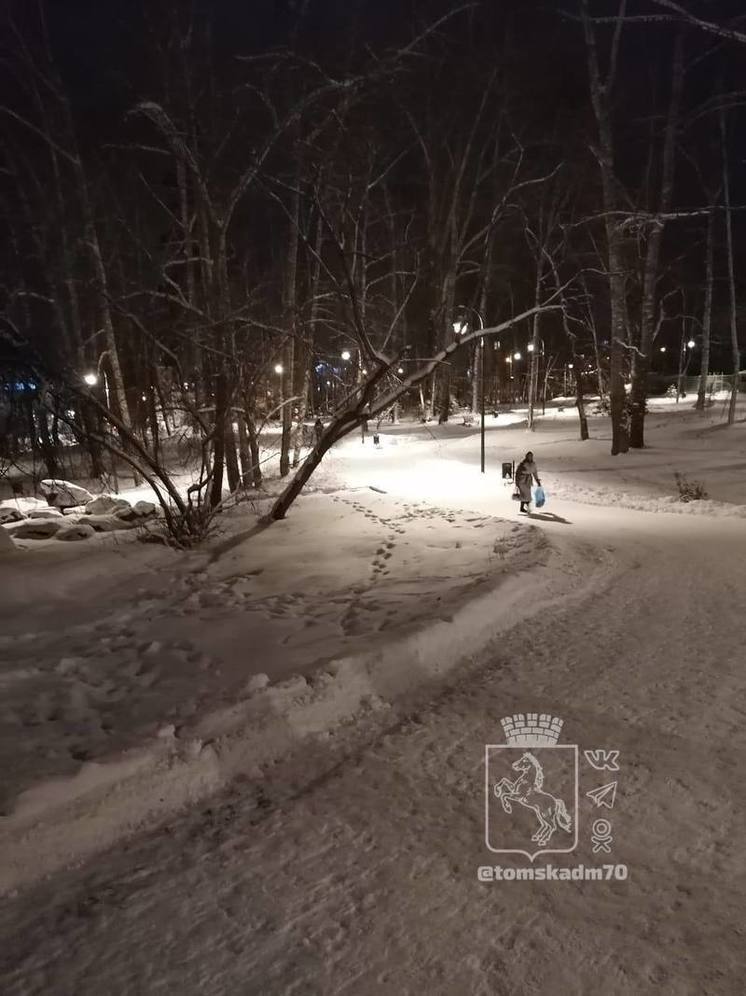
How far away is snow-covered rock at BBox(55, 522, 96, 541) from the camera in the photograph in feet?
42.5

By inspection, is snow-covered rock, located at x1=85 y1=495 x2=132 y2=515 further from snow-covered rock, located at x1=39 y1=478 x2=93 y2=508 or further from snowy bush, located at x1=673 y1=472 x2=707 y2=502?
snowy bush, located at x1=673 y1=472 x2=707 y2=502

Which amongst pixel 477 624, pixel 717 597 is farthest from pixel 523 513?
pixel 477 624

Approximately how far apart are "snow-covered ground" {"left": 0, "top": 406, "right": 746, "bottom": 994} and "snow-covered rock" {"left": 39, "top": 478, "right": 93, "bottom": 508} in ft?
29.5

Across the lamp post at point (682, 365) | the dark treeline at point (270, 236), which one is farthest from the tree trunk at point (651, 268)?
the lamp post at point (682, 365)

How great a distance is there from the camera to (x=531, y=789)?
4.08 meters

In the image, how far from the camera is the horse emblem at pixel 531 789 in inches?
142

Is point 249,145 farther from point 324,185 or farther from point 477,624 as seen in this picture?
point 477,624

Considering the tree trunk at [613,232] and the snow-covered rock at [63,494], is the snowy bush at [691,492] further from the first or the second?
the snow-covered rock at [63,494]

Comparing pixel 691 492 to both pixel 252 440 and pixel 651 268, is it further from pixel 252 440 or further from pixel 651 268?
pixel 651 268

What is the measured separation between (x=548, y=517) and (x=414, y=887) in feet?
35.3

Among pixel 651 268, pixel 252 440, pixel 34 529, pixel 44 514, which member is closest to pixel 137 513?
pixel 34 529

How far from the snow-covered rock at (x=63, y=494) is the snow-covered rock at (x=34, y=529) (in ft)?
15.0

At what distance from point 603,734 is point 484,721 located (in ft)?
2.84

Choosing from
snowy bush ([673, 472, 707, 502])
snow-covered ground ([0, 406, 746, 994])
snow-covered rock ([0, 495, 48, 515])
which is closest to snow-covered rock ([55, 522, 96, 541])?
snow-covered ground ([0, 406, 746, 994])
